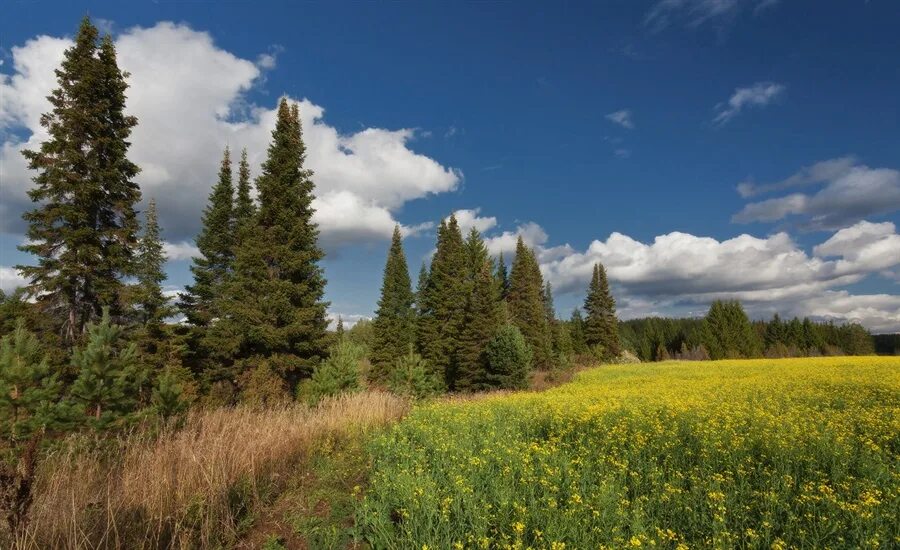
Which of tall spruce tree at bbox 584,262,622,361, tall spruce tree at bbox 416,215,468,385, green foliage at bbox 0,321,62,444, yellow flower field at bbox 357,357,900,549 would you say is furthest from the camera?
tall spruce tree at bbox 584,262,622,361

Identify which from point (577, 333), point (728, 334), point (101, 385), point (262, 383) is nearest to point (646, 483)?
point (101, 385)

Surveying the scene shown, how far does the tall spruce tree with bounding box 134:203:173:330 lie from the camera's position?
1927cm

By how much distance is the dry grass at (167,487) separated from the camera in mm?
4141

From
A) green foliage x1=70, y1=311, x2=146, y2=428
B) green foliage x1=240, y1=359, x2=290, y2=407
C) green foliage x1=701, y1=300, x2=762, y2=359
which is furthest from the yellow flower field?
green foliage x1=701, y1=300, x2=762, y2=359

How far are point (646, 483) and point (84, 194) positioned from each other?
20223mm

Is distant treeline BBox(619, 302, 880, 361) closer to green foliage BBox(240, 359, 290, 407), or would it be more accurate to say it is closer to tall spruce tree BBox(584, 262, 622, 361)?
tall spruce tree BBox(584, 262, 622, 361)

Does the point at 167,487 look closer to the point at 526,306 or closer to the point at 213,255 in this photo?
the point at 213,255

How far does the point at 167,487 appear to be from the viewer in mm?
5180

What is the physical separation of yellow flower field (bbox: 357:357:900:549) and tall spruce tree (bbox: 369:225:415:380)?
113 ft

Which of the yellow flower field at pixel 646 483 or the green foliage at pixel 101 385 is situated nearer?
the yellow flower field at pixel 646 483

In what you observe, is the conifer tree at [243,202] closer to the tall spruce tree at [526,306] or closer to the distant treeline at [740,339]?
the tall spruce tree at [526,306]

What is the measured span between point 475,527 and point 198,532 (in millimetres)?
3218

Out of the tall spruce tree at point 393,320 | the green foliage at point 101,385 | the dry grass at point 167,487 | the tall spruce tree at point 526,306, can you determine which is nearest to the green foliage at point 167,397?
the green foliage at point 101,385

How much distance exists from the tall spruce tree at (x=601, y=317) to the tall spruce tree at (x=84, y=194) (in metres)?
59.1
